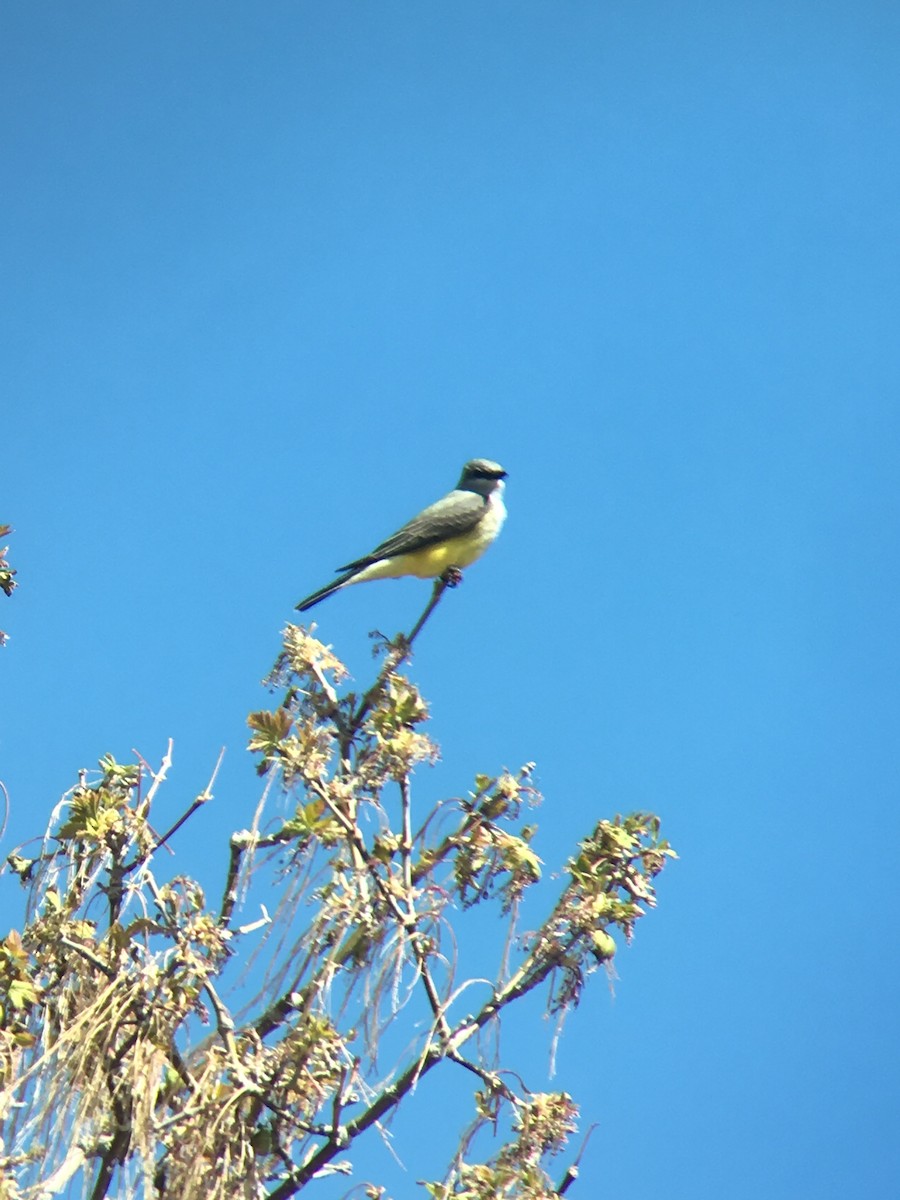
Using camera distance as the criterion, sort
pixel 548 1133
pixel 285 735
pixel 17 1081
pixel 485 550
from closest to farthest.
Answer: pixel 17 1081
pixel 548 1133
pixel 285 735
pixel 485 550

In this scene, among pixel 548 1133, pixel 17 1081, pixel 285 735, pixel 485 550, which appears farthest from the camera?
pixel 485 550

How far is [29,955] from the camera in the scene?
4957mm

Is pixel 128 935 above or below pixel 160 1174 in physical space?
above

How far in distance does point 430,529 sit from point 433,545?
0.11m

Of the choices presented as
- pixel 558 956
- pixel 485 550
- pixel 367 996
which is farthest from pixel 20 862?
pixel 485 550

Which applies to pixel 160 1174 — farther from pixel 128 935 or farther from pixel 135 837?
pixel 135 837

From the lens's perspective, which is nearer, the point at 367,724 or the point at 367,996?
the point at 367,996

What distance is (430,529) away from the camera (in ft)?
33.4

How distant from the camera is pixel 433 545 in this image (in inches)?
401

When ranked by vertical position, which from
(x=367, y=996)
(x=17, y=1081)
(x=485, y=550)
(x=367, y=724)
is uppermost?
(x=485, y=550)

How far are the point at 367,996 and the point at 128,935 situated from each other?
0.77m

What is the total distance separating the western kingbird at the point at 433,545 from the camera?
1002 cm

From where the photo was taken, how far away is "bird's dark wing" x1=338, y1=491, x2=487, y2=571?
33.1 feet

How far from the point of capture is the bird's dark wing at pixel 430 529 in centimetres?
1009
